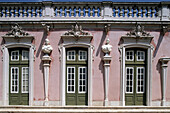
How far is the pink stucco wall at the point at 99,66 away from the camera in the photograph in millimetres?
9734

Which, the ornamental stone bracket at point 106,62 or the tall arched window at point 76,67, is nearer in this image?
the ornamental stone bracket at point 106,62

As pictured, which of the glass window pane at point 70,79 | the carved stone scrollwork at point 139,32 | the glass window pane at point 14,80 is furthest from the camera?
the glass window pane at point 14,80

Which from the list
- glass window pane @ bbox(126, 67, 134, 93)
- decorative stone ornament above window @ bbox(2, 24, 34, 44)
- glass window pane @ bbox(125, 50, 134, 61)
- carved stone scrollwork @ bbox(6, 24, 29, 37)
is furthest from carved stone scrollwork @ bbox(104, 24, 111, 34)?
carved stone scrollwork @ bbox(6, 24, 29, 37)

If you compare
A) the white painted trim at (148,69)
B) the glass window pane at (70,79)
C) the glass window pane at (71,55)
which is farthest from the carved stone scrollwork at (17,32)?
the white painted trim at (148,69)

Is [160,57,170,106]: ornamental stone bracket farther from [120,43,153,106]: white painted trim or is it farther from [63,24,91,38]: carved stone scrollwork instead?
[63,24,91,38]: carved stone scrollwork

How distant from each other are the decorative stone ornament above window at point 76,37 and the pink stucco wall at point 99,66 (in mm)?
313

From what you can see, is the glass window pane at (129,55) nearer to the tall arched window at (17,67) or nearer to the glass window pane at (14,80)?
the tall arched window at (17,67)

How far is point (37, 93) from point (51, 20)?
4.09 meters

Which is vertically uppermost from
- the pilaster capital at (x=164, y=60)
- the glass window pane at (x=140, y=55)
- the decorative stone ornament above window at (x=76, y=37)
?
the decorative stone ornament above window at (x=76, y=37)

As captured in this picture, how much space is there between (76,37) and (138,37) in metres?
3.36

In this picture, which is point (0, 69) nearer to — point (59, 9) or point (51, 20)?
point (51, 20)

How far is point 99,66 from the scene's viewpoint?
9.76m

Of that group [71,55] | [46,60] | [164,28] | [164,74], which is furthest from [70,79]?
[164,28]

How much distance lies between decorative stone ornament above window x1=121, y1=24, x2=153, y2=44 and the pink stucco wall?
325 mm
